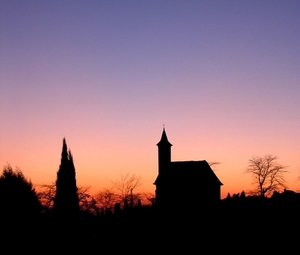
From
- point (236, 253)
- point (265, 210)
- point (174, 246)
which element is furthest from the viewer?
point (265, 210)

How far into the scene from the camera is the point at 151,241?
81.5ft

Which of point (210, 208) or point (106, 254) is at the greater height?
point (210, 208)

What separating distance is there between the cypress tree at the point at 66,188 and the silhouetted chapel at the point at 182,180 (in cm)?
3074

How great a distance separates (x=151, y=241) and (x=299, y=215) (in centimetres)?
1012

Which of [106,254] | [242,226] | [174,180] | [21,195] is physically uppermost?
[174,180]

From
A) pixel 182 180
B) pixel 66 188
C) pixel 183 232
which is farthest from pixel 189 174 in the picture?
pixel 183 232

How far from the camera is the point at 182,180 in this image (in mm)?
63906

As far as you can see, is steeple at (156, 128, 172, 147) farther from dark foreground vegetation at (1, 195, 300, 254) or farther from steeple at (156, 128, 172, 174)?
dark foreground vegetation at (1, 195, 300, 254)

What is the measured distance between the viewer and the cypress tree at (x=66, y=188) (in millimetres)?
31656

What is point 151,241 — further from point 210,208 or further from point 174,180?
point 174,180

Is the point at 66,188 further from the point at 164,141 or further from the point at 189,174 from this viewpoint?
the point at 164,141

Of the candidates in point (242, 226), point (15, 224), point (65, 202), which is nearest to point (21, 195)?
point (15, 224)

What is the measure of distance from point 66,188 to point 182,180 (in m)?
33.6

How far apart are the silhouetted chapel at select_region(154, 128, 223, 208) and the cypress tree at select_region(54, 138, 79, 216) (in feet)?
101
